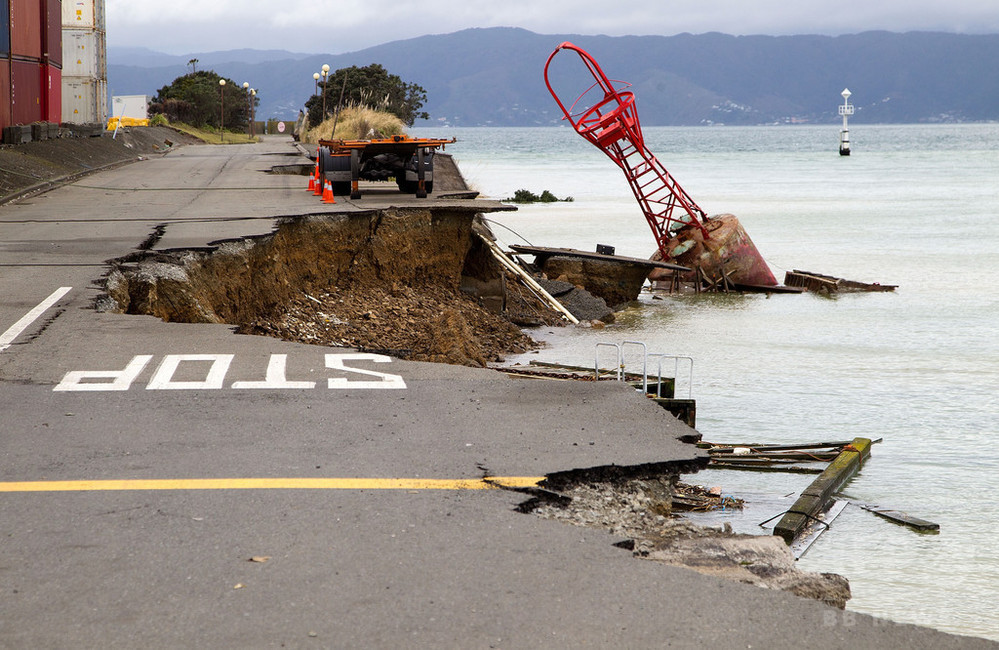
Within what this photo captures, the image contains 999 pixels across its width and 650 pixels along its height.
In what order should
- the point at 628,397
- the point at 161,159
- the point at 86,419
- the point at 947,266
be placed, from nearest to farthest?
the point at 86,419
the point at 628,397
the point at 947,266
the point at 161,159

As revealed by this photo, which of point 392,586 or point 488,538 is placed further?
point 488,538

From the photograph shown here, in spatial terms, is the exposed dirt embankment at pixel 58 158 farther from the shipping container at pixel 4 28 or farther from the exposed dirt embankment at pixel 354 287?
the exposed dirt embankment at pixel 354 287

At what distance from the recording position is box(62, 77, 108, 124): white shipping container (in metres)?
43.2

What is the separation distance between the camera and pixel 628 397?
24.5 ft

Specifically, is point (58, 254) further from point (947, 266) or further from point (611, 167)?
point (611, 167)

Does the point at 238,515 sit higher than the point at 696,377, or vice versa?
the point at 238,515

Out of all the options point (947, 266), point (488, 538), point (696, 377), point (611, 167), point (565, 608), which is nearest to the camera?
point (565, 608)

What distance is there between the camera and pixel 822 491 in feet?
26.3

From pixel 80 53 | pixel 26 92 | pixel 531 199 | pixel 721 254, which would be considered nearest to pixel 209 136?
pixel 80 53

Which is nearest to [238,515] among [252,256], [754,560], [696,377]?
[754,560]

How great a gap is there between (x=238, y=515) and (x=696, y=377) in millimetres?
10071

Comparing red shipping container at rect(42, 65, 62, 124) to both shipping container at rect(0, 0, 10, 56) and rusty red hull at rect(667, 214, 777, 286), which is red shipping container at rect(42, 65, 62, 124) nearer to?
shipping container at rect(0, 0, 10, 56)

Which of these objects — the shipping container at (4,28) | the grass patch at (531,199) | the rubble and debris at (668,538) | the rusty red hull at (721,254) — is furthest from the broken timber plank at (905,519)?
the grass patch at (531,199)

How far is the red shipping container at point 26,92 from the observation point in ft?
94.4
